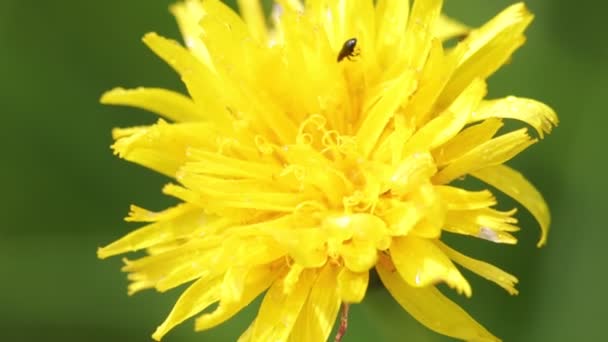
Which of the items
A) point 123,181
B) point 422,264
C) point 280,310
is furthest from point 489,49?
point 123,181

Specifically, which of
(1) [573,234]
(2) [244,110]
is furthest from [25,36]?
(1) [573,234]

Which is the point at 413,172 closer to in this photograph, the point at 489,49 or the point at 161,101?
the point at 489,49

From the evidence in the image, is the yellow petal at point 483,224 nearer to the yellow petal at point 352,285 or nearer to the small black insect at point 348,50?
the yellow petal at point 352,285

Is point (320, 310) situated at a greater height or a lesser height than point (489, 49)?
lesser

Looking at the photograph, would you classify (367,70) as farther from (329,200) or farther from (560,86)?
(560,86)

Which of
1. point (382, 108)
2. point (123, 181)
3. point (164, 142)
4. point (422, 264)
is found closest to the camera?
point (422, 264)

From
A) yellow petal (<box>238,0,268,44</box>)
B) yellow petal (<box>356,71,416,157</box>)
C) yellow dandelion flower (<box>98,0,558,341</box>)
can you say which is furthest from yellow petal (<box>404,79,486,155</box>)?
yellow petal (<box>238,0,268,44</box>)

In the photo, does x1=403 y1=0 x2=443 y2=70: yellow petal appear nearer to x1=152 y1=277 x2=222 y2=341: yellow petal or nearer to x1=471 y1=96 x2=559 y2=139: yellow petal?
x1=471 y1=96 x2=559 y2=139: yellow petal
